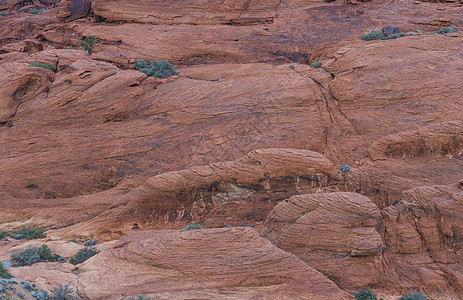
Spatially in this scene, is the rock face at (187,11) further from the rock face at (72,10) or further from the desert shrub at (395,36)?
the desert shrub at (395,36)

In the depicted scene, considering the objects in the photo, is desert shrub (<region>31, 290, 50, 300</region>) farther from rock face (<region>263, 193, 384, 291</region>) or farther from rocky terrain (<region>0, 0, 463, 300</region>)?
rock face (<region>263, 193, 384, 291</region>)

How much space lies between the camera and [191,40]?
23.2 m

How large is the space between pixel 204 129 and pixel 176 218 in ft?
15.0

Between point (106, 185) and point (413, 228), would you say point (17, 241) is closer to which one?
point (106, 185)

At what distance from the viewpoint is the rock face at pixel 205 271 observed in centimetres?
928

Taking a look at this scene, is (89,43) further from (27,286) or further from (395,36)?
(395,36)

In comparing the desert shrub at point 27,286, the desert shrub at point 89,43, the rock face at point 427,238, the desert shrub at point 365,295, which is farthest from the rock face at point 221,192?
the desert shrub at point 89,43

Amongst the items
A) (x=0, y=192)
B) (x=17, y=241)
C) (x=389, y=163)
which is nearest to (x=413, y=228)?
(x=389, y=163)

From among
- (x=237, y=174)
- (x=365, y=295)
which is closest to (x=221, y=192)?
(x=237, y=174)

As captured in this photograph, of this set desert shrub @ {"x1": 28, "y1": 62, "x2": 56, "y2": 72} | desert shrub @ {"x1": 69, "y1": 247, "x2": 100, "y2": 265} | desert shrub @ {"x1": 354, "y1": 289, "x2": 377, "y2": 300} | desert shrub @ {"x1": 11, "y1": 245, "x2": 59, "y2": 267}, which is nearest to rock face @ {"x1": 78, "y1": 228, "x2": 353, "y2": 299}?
desert shrub @ {"x1": 69, "y1": 247, "x2": 100, "y2": 265}

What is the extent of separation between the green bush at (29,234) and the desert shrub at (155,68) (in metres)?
9.58

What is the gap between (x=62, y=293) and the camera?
346 inches

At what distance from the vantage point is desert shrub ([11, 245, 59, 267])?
10898mm

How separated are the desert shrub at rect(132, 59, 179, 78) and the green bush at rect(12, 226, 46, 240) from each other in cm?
958
